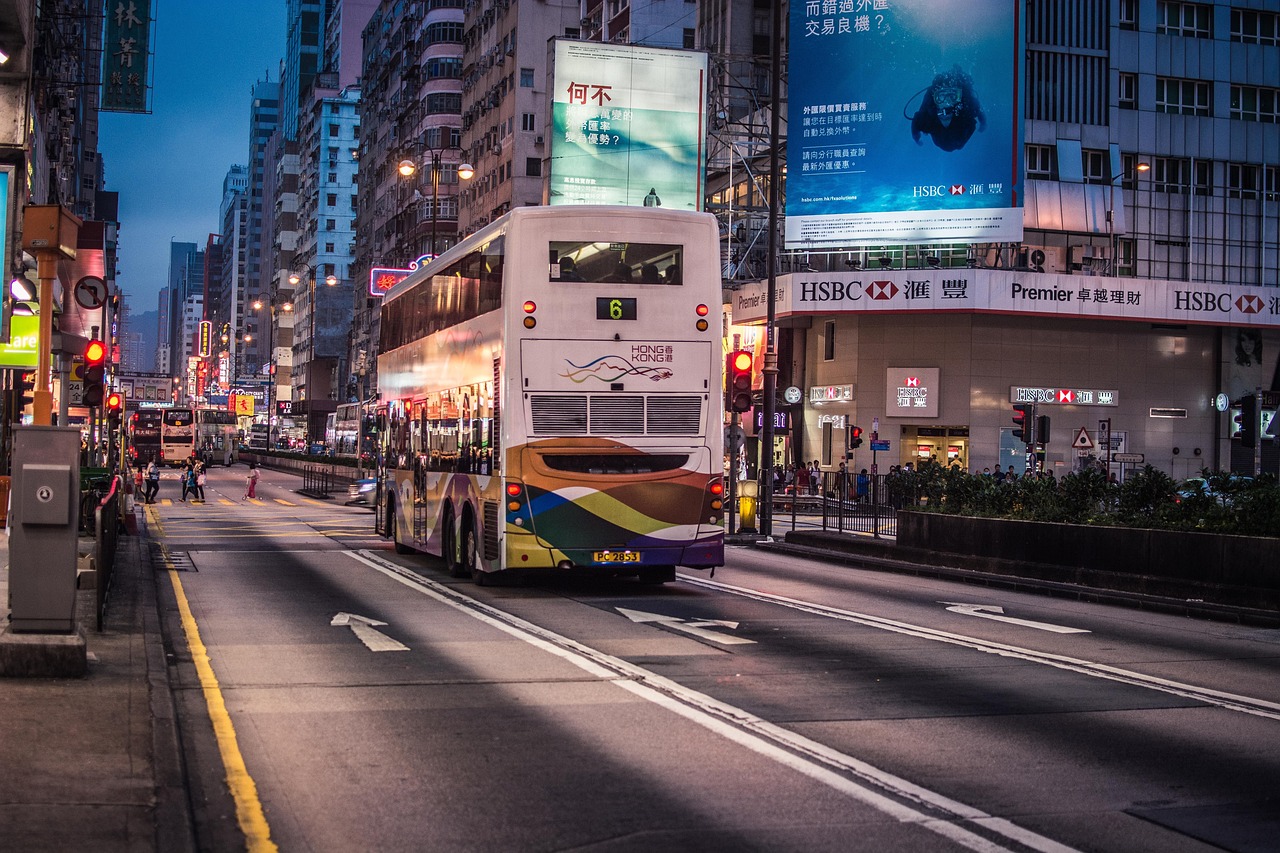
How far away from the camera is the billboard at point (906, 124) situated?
5188 centimetres

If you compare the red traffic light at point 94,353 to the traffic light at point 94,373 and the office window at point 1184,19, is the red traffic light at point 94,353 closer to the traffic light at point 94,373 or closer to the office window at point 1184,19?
the traffic light at point 94,373

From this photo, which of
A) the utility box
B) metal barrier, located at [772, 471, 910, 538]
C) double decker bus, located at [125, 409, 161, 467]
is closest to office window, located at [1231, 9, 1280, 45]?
metal barrier, located at [772, 471, 910, 538]

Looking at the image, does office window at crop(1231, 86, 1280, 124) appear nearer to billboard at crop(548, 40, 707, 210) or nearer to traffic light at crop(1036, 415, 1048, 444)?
billboard at crop(548, 40, 707, 210)

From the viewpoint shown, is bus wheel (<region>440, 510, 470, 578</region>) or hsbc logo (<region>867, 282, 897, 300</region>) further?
hsbc logo (<region>867, 282, 897, 300</region>)

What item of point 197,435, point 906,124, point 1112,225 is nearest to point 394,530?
point 906,124

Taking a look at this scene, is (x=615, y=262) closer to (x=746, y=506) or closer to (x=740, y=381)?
(x=740, y=381)

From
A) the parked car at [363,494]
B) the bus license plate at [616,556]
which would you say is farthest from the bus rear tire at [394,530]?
the parked car at [363,494]

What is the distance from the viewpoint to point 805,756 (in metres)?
8.77

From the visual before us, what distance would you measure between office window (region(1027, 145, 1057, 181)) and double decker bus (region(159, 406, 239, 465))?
4748 centimetres

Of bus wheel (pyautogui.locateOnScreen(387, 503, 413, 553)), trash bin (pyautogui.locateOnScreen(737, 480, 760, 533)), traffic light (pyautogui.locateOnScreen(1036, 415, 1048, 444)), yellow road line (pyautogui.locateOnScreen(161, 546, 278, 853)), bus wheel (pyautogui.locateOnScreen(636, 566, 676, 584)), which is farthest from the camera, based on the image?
traffic light (pyautogui.locateOnScreen(1036, 415, 1048, 444))

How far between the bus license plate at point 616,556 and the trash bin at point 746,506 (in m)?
15.9

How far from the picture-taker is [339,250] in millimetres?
164750

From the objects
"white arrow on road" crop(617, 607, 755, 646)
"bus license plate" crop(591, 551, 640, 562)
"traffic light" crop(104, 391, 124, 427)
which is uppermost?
"traffic light" crop(104, 391, 124, 427)

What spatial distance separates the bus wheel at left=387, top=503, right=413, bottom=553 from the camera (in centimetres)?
2663
